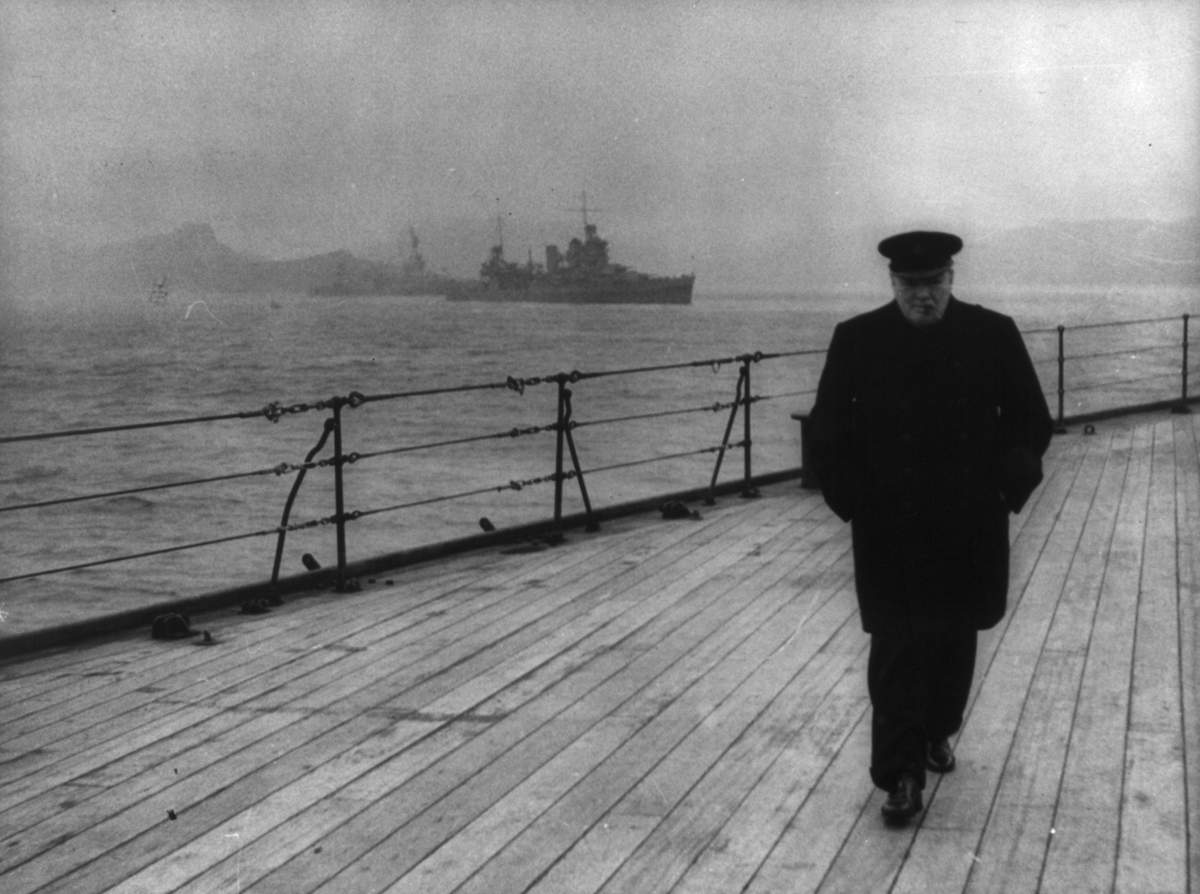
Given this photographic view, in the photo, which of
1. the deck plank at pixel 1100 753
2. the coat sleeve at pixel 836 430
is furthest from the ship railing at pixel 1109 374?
the coat sleeve at pixel 836 430

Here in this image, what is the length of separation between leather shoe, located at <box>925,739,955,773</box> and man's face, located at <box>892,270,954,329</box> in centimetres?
115

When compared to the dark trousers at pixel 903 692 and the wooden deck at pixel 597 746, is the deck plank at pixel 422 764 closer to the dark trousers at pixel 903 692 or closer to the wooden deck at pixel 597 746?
the wooden deck at pixel 597 746

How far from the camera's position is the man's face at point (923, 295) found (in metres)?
3.35

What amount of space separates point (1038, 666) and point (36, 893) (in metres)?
3.23

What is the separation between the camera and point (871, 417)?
3.46 metres

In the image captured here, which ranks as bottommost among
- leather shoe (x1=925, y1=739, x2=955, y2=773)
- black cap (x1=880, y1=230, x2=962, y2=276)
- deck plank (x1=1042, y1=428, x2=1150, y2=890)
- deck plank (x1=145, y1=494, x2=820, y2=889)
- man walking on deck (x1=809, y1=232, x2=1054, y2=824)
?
deck plank (x1=145, y1=494, x2=820, y2=889)

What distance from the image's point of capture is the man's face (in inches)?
132

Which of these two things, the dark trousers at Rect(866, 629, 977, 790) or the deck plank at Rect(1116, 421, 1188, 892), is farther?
the dark trousers at Rect(866, 629, 977, 790)

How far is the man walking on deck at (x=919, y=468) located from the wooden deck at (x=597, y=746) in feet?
0.97

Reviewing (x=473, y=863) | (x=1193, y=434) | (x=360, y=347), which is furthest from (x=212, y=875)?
(x=360, y=347)

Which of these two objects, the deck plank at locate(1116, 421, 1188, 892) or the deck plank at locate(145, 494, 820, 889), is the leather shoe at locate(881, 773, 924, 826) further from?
the deck plank at locate(145, 494, 820, 889)

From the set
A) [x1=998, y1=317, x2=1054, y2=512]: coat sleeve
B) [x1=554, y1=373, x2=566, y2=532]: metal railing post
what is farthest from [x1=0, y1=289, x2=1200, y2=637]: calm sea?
[x1=998, y1=317, x2=1054, y2=512]: coat sleeve

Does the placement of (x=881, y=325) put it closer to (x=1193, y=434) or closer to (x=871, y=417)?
(x=871, y=417)

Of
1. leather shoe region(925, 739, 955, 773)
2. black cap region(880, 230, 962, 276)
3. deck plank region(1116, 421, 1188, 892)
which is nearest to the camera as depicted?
deck plank region(1116, 421, 1188, 892)
